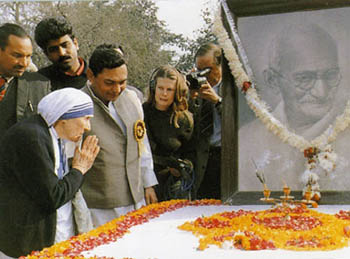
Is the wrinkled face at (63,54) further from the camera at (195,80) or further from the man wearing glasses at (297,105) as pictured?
the man wearing glasses at (297,105)

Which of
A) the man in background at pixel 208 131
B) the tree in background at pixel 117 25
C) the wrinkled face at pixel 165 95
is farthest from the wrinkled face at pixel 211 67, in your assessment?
the tree in background at pixel 117 25

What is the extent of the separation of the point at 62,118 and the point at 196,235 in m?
0.80

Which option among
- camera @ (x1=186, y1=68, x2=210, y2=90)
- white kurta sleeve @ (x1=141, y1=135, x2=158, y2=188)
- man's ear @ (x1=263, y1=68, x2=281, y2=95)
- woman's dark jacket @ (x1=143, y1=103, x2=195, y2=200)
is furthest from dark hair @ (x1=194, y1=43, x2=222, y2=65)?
white kurta sleeve @ (x1=141, y1=135, x2=158, y2=188)

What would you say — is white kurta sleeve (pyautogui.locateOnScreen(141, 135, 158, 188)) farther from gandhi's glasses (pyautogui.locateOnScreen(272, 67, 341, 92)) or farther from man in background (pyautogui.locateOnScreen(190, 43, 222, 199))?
gandhi's glasses (pyautogui.locateOnScreen(272, 67, 341, 92))

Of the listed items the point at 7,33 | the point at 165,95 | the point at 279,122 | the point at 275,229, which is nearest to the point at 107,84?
the point at 165,95

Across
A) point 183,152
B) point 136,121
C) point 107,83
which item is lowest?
point 183,152

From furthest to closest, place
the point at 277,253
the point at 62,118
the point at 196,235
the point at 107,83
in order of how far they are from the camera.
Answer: the point at 107,83 → the point at 62,118 → the point at 196,235 → the point at 277,253

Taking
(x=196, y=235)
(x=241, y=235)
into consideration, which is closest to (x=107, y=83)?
(x=196, y=235)

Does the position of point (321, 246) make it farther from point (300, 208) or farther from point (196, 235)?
point (300, 208)

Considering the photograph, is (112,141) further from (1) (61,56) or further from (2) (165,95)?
(1) (61,56)

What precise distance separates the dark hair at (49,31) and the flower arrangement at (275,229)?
5.09 feet

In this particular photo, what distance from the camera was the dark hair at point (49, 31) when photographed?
2.82 m

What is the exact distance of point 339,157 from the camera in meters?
2.31

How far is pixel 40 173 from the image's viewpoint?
1869mm
